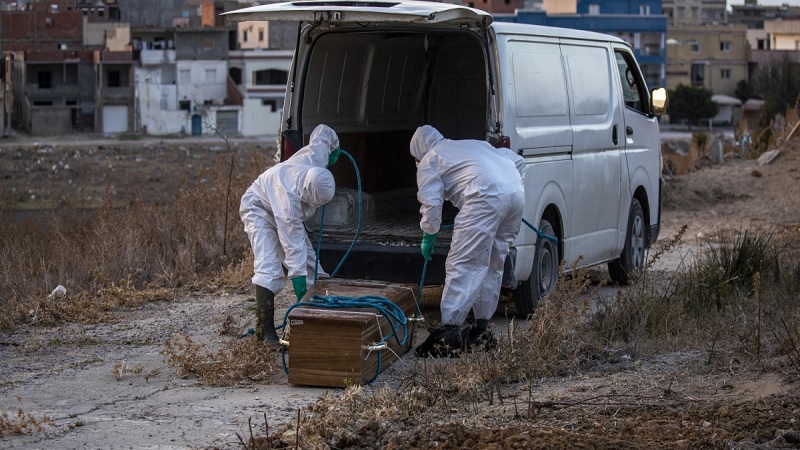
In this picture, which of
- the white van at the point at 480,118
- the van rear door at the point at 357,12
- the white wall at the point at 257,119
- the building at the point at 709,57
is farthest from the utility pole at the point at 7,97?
the van rear door at the point at 357,12

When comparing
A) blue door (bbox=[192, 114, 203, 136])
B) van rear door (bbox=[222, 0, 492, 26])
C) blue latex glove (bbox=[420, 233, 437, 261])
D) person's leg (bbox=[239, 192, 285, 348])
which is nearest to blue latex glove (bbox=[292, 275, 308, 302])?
person's leg (bbox=[239, 192, 285, 348])

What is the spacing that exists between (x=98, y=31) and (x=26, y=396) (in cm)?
8019

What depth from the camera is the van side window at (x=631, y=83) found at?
11.8 meters

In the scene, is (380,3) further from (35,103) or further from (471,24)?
(35,103)

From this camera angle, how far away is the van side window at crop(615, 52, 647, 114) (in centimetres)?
1175

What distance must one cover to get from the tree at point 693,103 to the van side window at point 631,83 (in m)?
66.8

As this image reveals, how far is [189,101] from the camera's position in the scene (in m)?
76.5

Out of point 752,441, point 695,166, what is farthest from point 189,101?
point 752,441

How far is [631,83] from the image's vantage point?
12078 millimetres

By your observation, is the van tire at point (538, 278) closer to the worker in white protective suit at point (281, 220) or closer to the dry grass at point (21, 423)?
the worker in white protective suit at point (281, 220)

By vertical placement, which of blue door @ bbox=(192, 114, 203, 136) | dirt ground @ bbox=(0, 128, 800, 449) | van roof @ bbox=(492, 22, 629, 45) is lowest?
blue door @ bbox=(192, 114, 203, 136)

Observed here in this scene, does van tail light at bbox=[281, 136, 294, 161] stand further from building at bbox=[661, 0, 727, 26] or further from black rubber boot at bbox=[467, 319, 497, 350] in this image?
building at bbox=[661, 0, 727, 26]

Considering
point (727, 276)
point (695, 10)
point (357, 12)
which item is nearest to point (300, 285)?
point (357, 12)

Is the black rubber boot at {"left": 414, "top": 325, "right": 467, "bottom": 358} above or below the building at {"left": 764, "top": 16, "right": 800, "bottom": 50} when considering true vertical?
below
